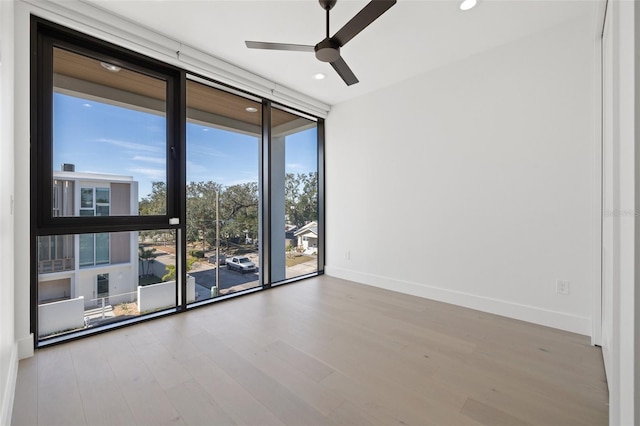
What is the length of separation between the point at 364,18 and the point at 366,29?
0.73m

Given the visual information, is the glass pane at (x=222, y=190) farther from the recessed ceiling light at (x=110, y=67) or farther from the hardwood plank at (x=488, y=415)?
the hardwood plank at (x=488, y=415)

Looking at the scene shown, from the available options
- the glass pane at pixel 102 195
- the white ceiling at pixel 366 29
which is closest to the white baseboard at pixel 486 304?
the white ceiling at pixel 366 29

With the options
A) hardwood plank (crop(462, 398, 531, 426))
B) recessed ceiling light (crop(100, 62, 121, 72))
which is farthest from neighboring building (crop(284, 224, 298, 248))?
hardwood plank (crop(462, 398, 531, 426))

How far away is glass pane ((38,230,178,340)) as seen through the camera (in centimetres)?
219

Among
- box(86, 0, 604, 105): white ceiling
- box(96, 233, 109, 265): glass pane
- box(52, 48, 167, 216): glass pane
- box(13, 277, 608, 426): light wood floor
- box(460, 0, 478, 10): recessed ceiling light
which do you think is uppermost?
box(86, 0, 604, 105): white ceiling

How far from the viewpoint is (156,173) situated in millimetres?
2660

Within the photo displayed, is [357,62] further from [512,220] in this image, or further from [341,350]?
[341,350]

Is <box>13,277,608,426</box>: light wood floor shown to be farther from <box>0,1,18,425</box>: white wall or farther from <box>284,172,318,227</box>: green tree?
<box>284,172,318,227</box>: green tree

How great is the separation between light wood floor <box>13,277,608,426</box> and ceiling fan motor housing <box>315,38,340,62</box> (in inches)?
86.2

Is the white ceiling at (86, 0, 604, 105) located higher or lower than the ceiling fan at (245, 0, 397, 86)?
higher

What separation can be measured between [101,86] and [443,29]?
3.02 meters

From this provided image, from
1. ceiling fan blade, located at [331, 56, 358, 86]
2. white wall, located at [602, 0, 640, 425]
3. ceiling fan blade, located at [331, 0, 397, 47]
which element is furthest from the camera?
ceiling fan blade, located at [331, 56, 358, 86]

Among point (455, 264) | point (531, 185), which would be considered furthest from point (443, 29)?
point (455, 264)

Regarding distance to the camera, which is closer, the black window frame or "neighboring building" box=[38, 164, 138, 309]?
the black window frame
